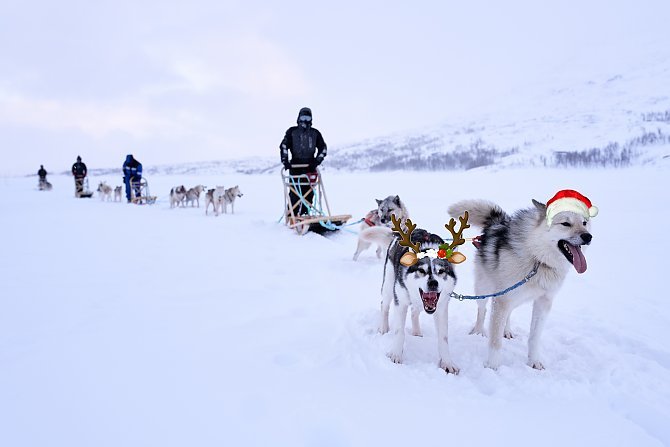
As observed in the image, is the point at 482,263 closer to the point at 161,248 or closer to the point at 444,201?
the point at 161,248

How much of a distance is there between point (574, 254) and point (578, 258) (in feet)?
0.11

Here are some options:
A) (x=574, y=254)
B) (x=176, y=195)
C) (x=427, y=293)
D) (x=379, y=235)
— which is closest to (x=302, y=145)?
(x=379, y=235)

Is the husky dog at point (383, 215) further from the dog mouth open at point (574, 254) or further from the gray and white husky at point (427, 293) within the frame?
the dog mouth open at point (574, 254)

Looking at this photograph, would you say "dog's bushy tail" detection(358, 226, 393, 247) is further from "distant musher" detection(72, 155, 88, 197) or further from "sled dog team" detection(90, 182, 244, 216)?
"distant musher" detection(72, 155, 88, 197)

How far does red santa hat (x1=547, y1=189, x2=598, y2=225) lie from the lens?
6.90ft

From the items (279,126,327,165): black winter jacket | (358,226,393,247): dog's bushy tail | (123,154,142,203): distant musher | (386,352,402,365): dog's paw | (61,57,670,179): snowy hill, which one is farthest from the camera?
(61,57,670,179): snowy hill

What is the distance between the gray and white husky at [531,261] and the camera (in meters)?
2.11

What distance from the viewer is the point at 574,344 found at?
2658 millimetres

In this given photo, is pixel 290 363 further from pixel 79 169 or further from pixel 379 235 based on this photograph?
pixel 79 169

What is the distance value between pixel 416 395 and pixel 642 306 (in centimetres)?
263

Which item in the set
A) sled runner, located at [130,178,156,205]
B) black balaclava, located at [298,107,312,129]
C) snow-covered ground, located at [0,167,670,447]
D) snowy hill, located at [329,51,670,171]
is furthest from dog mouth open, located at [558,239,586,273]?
snowy hill, located at [329,51,670,171]

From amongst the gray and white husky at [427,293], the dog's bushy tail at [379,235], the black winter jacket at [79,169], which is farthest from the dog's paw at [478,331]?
the black winter jacket at [79,169]

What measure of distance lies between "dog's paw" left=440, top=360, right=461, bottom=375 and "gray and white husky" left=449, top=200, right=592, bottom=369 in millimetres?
231

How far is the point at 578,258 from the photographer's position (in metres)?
2.05
